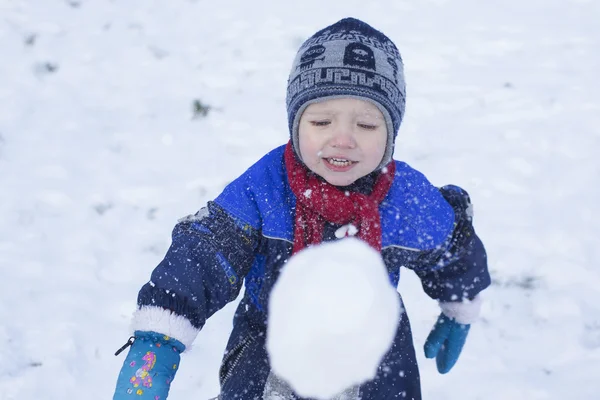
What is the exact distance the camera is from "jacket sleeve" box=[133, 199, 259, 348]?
1468 millimetres

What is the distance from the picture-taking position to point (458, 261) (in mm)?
1849

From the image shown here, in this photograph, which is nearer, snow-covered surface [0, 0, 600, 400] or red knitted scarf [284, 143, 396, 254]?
red knitted scarf [284, 143, 396, 254]

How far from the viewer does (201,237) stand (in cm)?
156

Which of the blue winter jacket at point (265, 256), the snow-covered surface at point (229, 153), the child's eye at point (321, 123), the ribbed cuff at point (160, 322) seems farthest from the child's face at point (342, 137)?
the snow-covered surface at point (229, 153)

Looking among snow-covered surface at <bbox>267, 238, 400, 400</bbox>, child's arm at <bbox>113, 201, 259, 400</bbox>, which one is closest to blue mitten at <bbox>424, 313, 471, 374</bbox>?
snow-covered surface at <bbox>267, 238, 400, 400</bbox>

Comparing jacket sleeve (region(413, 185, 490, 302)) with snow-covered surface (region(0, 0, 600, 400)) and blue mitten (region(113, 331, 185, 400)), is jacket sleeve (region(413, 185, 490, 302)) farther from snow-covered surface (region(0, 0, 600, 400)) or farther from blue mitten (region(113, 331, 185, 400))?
blue mitten (region(113, 331, 185, 400))

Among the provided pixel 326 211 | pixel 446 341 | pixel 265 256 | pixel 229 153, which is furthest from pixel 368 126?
pixel 229 153

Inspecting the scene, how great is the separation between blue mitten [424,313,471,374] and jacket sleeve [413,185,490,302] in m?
0.14

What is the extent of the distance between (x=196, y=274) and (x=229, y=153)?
1.68m

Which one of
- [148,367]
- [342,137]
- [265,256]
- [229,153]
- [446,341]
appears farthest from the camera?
[229,153]

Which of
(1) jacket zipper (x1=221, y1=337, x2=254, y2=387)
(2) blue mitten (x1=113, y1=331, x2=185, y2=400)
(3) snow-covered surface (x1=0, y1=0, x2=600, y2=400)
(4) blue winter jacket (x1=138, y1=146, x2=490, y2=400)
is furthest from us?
(3) snow-covered surface (x1=0, y1=0, x2=600, y2=400)

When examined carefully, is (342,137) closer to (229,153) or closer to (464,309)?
(464,309)

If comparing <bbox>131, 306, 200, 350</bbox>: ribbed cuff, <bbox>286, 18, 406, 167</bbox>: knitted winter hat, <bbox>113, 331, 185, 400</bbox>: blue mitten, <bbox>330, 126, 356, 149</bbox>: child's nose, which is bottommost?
<bbox>113, 331, 185, 400</bbox>: blue mitten

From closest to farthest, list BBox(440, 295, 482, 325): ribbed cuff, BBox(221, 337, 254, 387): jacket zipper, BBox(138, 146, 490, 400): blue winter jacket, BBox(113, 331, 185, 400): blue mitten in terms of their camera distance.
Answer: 1. BBox(113, 331, 185, 400): blue mitten
2. BBox(138, 146, 490, 400): blue winter jacket
3. BBox(221, 337, 254, 387): jacket zipper
4. BBox(440, 295, 482, 325): ribbed cuff
